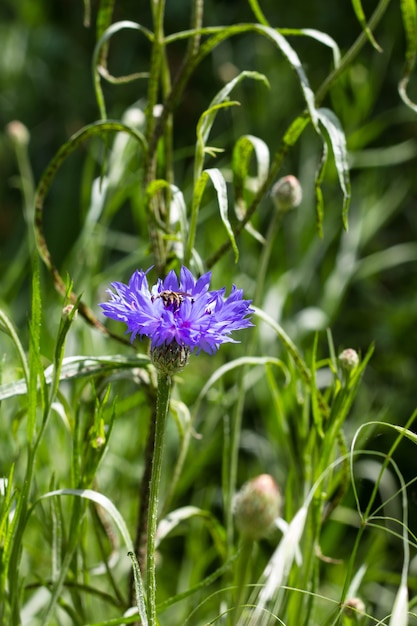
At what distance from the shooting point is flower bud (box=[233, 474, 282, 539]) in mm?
598

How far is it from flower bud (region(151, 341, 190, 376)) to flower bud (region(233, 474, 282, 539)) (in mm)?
128

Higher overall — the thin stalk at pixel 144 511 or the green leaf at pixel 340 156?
the green leaf at pixel 340 156

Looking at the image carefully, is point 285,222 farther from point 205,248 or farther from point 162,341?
point 162,341

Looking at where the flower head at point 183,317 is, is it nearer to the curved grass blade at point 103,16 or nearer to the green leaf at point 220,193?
the green leaf at point 220,193

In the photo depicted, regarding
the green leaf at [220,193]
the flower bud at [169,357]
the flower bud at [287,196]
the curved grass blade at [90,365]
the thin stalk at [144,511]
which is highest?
the green leaf at [220,193]

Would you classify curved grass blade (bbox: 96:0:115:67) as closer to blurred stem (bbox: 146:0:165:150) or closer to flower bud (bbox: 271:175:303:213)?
blurred stem (bbox: 146:0:165:150)

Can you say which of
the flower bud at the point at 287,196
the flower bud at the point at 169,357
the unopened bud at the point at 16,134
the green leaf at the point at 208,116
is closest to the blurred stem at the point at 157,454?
the flower bud at the point at 169,357

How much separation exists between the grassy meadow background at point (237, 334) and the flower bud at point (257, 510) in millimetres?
21

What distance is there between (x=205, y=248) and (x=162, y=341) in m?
0.94

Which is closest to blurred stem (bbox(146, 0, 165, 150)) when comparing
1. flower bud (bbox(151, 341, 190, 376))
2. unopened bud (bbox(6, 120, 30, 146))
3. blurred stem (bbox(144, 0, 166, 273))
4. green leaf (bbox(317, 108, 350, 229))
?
blurred stem (bbox(144, 0, 166, 273))

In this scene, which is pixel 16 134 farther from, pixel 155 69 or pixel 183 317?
pixel 183 317

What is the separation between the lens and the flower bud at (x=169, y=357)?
0.54 m

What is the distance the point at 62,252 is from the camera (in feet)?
6.75

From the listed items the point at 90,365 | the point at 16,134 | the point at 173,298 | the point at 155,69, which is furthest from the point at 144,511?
the point at 16,134
